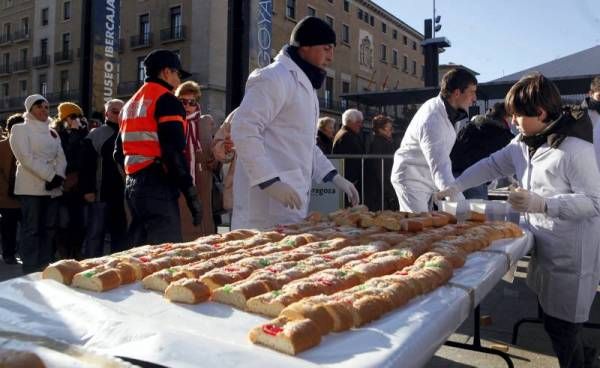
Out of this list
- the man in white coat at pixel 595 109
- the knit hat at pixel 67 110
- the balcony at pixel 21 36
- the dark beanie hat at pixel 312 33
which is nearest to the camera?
the dark beanie hat at pixel 312 33

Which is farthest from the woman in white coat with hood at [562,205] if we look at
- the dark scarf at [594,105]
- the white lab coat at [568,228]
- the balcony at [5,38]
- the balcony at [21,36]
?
the balcony at [5,38]

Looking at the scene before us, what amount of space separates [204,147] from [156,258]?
10.4 feet

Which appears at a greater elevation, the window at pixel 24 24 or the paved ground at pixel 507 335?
the window at pixel 24 24

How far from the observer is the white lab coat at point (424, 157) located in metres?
3.81

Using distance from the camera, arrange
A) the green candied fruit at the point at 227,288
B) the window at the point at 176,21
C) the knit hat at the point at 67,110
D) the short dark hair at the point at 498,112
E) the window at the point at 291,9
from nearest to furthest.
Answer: the green candied fruit at the point at 227,288, the short dark hair at the point at 498,112, the knit hat at the point at 67,110, the window at the point at 176,21, the window at the point at 291,9

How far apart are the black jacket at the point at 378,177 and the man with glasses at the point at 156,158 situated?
13.4 ft

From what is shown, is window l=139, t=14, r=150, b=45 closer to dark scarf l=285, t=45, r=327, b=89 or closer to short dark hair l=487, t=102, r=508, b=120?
short dark hair l=487, t=102, r=508, b=120

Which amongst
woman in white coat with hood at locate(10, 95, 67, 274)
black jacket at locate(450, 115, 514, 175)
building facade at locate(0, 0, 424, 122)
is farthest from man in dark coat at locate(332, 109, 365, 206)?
building facade at locate(0, 0, 424, 122)

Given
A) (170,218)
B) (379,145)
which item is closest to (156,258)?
(170,218)

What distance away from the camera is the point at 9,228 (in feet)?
21.9

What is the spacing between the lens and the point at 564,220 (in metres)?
2.71

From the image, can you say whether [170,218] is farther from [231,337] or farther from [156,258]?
[231,337]

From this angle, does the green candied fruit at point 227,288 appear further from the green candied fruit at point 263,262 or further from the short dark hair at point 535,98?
the short dark hair at point 535,98

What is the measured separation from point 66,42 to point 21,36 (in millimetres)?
6114
